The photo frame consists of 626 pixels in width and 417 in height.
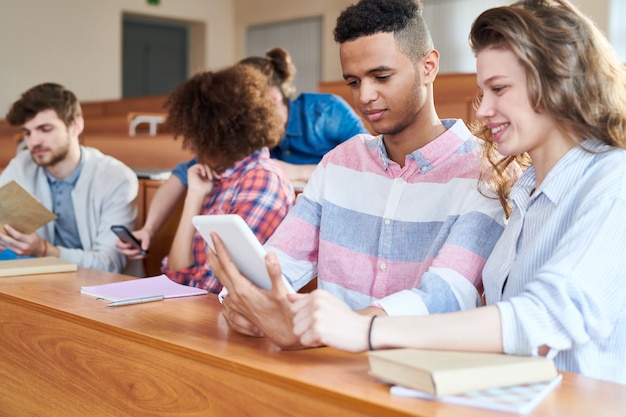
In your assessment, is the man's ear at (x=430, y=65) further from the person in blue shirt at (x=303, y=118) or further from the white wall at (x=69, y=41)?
the white wall at (x=69, y=41)

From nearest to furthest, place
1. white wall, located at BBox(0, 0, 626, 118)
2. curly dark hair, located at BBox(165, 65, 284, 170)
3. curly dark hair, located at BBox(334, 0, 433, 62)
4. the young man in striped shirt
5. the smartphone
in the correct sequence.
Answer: the young man in striped shirt → curly dark hair, located at BBox(334, 0, 433, 62) → curly dark hair, located at BBox(165, 65, 284, 170) → the smartphone → white wall, located at BBox(0, 0, 626, 118)

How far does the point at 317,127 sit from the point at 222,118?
1.08 meters

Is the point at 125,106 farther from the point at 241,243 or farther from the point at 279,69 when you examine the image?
the point at 241,243

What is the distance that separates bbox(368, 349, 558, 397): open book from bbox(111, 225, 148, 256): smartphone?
161cm

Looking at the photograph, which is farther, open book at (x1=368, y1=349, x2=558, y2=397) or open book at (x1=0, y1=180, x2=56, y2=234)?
open book at (x1=0, y1=180, x2=56, y2=234)

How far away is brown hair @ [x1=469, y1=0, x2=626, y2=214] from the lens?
1166mm

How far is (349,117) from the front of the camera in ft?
10.6

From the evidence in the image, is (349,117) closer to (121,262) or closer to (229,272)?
(121,262)

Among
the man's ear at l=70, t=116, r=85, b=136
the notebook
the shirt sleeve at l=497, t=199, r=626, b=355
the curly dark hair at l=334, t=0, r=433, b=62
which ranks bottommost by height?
the notebook

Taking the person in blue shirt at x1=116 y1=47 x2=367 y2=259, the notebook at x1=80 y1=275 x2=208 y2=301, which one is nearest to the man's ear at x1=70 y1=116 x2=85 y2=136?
the person in blue shirt at x1=116 y1=47 x2=367 y2=259

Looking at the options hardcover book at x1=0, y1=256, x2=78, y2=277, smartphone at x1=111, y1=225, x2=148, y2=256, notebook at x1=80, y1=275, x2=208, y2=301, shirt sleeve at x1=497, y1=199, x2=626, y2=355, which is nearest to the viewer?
shirt sleeve at x1=497, y1=199, x2=626, y2=355

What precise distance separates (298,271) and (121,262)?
1.24 metres

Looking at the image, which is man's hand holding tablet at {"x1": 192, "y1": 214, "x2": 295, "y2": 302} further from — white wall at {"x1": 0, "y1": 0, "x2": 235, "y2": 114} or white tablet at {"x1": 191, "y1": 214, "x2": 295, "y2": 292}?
white wall at {"x1": 0, "y1": 0, "x2": 235, "y2": 114}

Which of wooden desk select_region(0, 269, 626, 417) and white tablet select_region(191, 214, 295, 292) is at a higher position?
white tablet select_region(191, 214, 295, 292)
